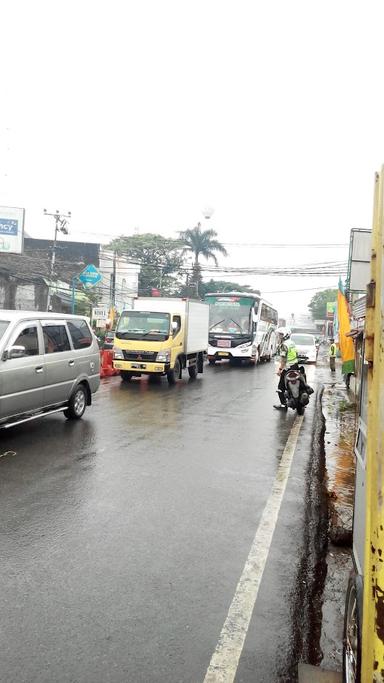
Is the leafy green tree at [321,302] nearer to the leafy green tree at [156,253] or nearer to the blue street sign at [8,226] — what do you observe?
the leafy green tree at [156,253]

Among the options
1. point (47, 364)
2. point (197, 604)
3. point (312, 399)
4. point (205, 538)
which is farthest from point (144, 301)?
point (197, 604)

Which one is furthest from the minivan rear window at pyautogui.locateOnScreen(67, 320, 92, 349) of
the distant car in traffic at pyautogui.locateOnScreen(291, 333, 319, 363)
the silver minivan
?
the distant car in traffic at pyautogui.locateOnScreen(291, 333, 319, 363)

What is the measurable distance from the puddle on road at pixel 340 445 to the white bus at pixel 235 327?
1006 centimetres

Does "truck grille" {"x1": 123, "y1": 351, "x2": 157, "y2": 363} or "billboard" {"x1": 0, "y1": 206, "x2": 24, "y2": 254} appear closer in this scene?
"truck grille" {"x1": 123, "y1": 351, "x2": 157, "y2": 363}

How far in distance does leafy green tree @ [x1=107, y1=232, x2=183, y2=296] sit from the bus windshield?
2063 cm

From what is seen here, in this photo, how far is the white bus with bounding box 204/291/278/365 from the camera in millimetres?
23531

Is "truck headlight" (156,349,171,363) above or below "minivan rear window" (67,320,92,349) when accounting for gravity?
A: below

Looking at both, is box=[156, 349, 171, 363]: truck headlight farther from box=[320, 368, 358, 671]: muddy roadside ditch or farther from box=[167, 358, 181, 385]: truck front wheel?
box=[320, 368, 358, 671]: muddy roadside ditch

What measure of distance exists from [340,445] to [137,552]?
4622 millimetres

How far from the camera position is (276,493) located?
18.3ft

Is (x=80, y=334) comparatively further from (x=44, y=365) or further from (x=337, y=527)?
(x=337, y=527)

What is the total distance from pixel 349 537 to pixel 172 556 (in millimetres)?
1578

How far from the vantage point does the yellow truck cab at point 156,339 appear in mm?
14359

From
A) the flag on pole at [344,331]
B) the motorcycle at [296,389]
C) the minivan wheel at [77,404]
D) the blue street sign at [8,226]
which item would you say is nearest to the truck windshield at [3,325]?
the minivan wheel at [77,404]
